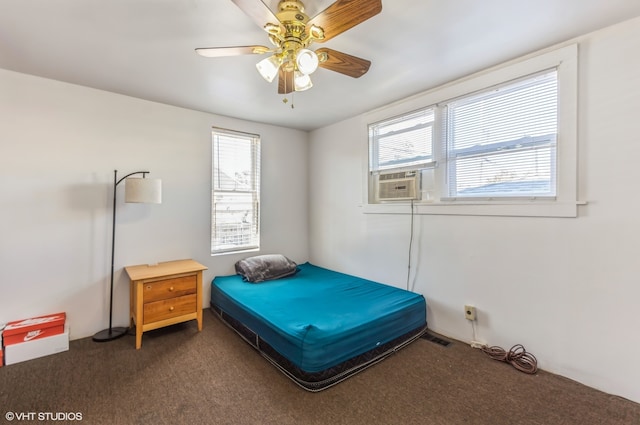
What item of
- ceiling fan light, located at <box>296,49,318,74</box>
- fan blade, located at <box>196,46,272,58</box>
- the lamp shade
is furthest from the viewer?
the lamp shade

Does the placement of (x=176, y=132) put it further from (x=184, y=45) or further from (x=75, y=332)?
(x=75, y=332)

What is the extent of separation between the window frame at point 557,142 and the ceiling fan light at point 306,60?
1.74 m

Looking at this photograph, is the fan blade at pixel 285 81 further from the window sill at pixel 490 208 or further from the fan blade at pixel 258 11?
the window sill at pixel 490 208

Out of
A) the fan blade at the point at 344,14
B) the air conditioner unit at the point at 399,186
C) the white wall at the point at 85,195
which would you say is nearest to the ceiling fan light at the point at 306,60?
the fan blade at the point at 344,14

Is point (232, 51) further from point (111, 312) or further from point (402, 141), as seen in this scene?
point (111, 312)

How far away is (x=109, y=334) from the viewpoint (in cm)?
270

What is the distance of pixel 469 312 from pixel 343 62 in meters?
2.36

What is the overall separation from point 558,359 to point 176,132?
13.7 feet

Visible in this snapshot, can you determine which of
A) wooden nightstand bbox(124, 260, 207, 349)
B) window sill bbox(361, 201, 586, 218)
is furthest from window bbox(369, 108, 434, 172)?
wooden nightstand bbox(124, 260, 207, 349)

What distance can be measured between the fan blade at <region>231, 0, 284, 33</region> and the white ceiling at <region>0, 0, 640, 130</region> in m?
0.26

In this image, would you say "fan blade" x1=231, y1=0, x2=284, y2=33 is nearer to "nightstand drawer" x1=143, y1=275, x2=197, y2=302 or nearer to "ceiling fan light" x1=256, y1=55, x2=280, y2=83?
"ceiling fan light" x1=256, y1=55, x2=280, y2=83

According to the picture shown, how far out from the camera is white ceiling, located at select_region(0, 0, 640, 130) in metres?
1.67

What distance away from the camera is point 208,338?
270 centimetres

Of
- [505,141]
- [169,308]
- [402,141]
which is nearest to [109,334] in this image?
[169,308]
